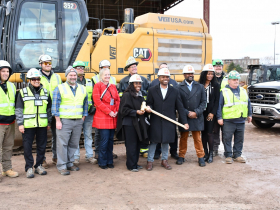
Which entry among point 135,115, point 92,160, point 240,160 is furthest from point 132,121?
point 240,160

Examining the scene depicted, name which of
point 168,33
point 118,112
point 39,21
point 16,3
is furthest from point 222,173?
point 16,3

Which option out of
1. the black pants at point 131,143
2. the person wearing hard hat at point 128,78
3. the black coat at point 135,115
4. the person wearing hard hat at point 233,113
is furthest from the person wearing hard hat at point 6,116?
the person wearing hard hat at point 233,113

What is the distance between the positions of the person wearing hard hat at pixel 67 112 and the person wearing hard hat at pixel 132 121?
0.76 metres

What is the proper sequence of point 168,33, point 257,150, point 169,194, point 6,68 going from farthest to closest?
point 168,33, point 257,150, point 6,68, point 169,194

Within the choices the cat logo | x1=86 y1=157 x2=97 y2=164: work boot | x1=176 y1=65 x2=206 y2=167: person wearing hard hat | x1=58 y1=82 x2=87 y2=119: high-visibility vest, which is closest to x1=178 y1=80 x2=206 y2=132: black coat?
x1=176 y1=65 x2=206 y2=167: person wearing hard hat

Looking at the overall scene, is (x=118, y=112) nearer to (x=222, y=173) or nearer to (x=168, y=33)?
(x=222, y=173)

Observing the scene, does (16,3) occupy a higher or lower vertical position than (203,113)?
higher

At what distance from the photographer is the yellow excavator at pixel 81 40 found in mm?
6168

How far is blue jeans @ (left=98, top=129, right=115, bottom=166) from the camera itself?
17.8 ft

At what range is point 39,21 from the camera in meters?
6.27

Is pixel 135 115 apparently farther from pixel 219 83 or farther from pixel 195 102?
pixel 219 83

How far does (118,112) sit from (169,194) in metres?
1.86

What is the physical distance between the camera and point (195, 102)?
5.61 meters

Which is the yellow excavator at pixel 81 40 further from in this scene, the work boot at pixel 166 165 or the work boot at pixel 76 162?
the work boot at pixel 166 165
